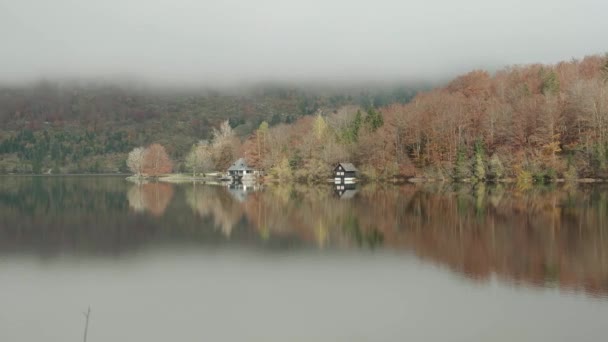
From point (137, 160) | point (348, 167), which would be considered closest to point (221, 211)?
point (348, 167)

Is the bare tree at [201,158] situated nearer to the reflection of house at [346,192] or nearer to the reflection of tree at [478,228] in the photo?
the reflection of house at [346,192]

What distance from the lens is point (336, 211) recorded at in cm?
4331

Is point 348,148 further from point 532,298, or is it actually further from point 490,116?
point 532,298

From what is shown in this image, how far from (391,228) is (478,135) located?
5534 cm

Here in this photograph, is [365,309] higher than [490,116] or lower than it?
lower

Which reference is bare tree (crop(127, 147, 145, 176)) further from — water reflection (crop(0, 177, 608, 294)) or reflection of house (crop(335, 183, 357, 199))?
water reflection (crop(0, 177, 608, 294))

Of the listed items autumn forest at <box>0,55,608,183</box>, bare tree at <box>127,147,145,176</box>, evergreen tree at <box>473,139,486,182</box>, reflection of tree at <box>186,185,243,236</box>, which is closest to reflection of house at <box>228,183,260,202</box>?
reflection of tree at <box>186,185,243,236</box>

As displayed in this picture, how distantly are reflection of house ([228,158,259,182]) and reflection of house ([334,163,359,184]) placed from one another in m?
21.7

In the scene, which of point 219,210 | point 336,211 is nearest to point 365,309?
point 336,211

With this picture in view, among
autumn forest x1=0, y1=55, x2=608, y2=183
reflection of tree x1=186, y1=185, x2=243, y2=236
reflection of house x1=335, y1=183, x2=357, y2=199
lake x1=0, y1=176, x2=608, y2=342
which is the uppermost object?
autumn forest x1=0, y1=55, x2=608, y2=183

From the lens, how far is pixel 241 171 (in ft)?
352

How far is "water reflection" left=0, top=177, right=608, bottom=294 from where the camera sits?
22.8 metres

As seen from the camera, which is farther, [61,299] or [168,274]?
[168,274]

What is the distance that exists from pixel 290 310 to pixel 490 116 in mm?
72209
